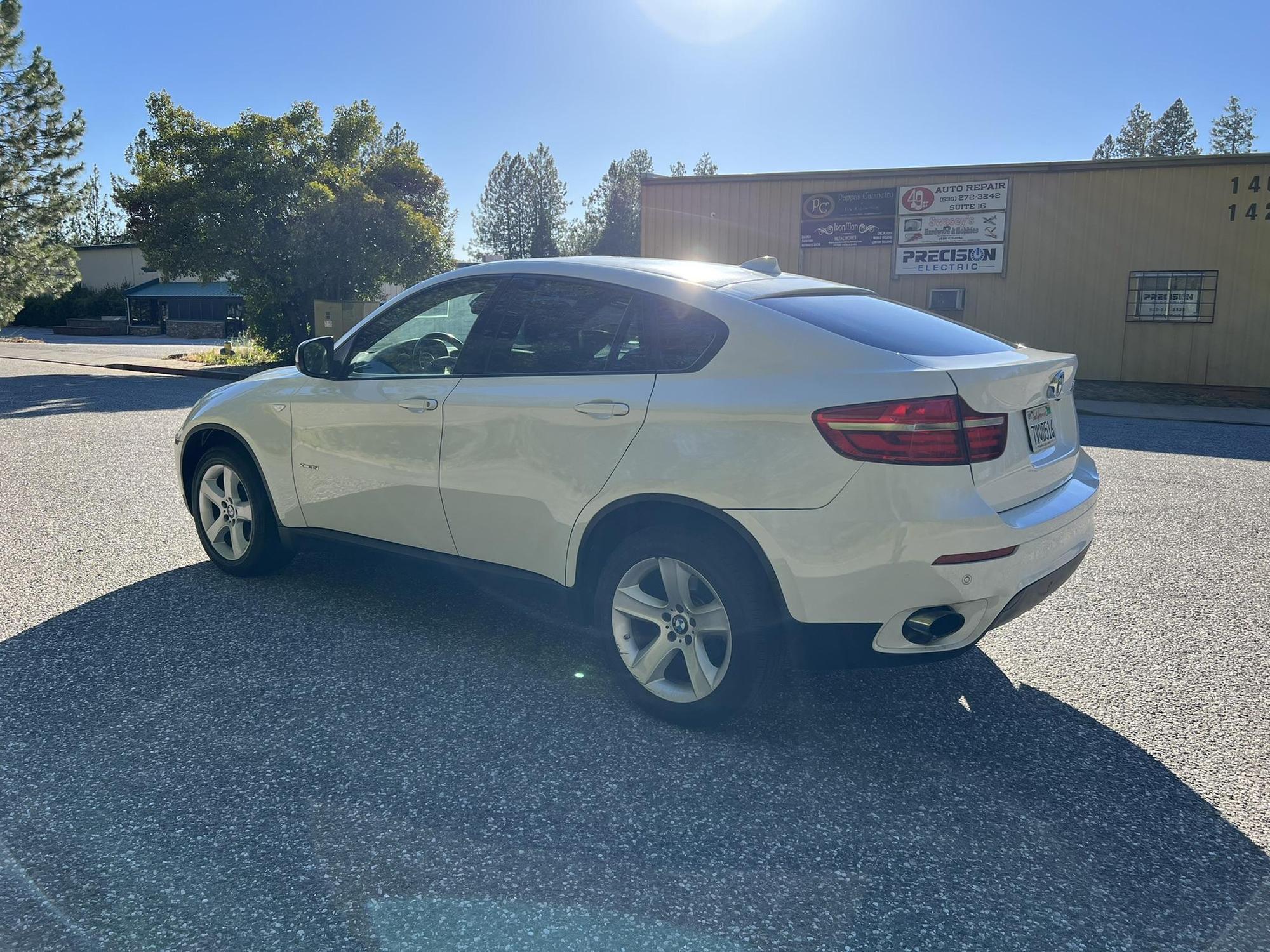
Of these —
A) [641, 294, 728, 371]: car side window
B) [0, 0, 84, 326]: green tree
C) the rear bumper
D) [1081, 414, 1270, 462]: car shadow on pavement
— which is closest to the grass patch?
[0, 0, 84, 326]: green tree

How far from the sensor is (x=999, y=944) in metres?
2.36

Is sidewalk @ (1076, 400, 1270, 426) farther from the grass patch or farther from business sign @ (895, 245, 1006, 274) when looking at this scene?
the grass patch

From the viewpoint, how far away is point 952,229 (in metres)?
20.3

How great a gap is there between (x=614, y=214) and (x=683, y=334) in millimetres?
85511

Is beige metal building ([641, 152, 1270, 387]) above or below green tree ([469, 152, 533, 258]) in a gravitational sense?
below

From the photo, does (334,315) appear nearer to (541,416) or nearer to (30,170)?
(30,170)

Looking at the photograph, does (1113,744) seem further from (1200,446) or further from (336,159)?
(336,159)

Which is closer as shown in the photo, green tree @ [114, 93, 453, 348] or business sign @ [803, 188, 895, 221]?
business sign @ [803, 188, 895, 221]

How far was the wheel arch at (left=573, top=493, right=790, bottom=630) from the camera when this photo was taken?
10.5 feet

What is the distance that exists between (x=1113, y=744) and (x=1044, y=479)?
0.97 meters

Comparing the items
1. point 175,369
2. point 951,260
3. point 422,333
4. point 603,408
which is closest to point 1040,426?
point 603,408

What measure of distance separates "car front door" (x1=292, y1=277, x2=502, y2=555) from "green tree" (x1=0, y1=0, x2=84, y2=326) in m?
33.1

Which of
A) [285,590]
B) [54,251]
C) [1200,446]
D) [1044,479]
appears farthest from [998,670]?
[54,251]

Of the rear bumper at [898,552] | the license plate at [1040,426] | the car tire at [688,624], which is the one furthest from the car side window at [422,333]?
the license plate at [1040,426]
